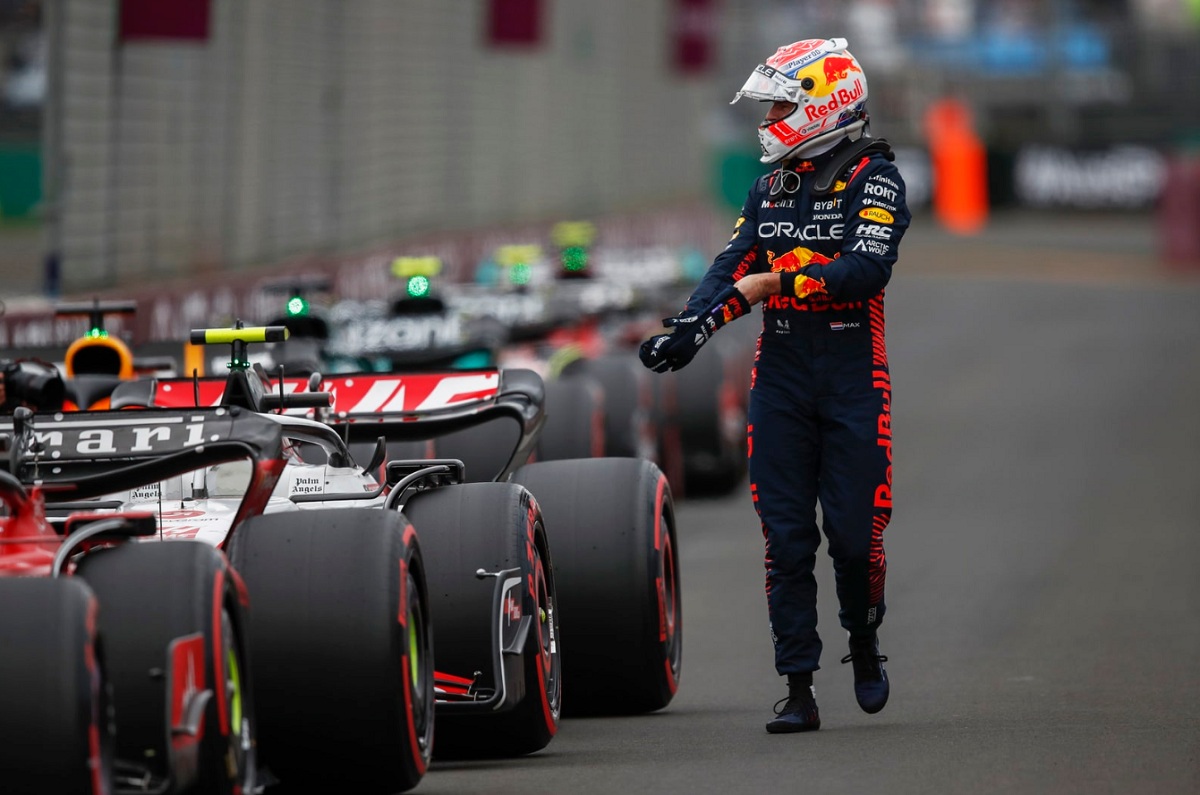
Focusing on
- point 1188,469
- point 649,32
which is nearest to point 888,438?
point 1188,469

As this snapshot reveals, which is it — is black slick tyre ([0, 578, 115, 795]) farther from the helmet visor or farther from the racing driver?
the helmet visor

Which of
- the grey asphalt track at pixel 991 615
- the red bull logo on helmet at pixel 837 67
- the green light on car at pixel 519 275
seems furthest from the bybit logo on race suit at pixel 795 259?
the green light on car at pixel 519 275

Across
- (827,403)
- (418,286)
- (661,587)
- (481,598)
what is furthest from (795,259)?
(418,286)

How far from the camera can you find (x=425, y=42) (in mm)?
26625

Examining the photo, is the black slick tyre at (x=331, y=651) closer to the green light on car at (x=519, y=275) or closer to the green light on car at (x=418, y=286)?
the green light on car at (x=418, y=286)

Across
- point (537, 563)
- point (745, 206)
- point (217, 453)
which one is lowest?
point (537, 563)

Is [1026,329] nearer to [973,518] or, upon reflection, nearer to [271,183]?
[271,183]

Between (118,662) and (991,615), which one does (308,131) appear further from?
(118,662)

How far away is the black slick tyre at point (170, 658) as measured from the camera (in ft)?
16.0

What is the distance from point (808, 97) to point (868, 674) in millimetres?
1839

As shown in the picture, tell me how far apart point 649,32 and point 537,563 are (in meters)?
36.5

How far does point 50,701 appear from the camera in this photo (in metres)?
4.58

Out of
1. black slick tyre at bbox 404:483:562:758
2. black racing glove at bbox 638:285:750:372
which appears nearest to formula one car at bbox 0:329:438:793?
black slick tyre at bbox 404:483:562:758

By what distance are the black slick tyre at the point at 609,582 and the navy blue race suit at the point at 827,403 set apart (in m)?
0.48
